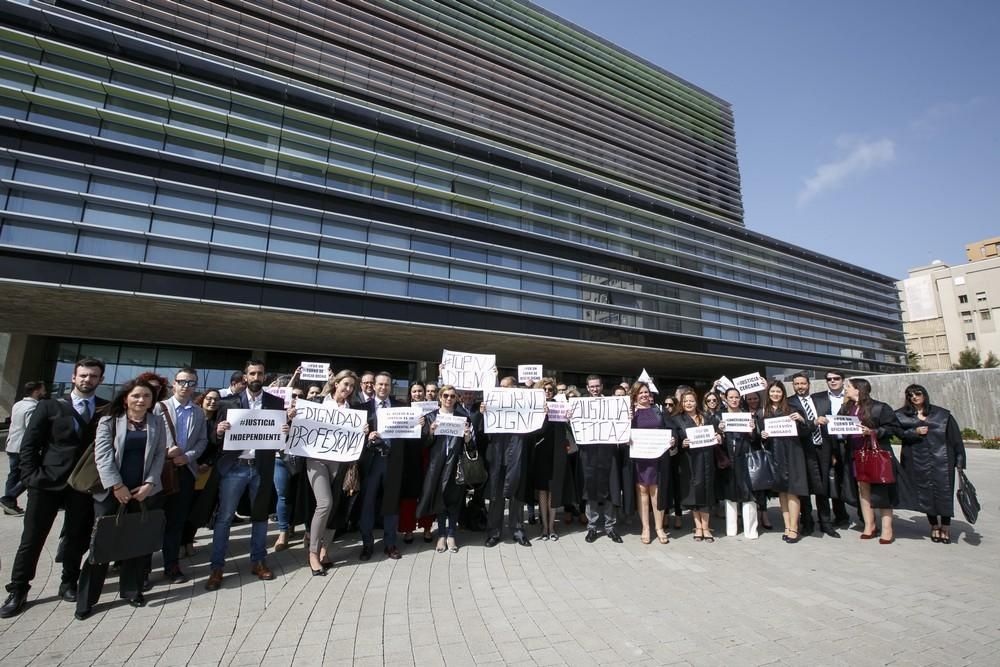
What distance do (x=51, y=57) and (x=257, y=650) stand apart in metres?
28.0

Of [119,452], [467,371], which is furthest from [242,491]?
[467,371]

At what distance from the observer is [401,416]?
588 centimetres

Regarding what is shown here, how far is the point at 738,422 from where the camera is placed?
6.77m

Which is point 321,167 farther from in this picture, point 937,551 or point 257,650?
point 937,551

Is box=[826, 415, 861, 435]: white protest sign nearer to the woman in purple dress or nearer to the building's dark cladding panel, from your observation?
the woman in purple dress

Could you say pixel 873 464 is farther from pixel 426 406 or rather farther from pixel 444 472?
pixel 426 406

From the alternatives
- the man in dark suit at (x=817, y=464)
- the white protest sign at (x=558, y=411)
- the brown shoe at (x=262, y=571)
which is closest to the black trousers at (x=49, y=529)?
the brown shoe at (x=262, y=571)

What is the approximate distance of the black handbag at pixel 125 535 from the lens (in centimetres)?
397

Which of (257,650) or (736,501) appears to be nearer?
(257,650)

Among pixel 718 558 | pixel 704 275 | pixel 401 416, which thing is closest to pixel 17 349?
pixel 401 416

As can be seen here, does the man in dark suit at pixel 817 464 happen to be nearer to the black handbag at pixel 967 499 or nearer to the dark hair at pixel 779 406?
the dark hair at pixel 779 406

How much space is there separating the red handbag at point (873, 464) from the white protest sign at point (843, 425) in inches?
9.1

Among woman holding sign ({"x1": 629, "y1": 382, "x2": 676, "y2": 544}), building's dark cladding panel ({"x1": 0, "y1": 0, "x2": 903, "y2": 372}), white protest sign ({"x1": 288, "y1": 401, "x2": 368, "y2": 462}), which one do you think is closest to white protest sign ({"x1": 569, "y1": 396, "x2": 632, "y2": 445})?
woman holding sign ({"x1": 629, "y1": 382, "x2": 676, "y2": 544})

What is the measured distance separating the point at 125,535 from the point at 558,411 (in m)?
5.04
